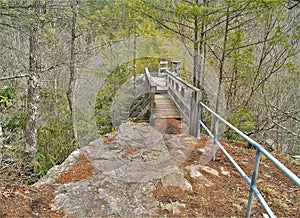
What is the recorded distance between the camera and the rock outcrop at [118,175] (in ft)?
7.17

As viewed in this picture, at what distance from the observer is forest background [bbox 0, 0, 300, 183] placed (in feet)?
11.8

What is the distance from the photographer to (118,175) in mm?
2789

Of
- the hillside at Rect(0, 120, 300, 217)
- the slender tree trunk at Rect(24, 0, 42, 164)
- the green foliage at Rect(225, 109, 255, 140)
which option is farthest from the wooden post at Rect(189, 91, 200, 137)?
the slender tree trunk at Rect(24, 0, 42, 164)

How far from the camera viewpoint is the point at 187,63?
222 inches

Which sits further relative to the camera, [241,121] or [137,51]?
[137,51]

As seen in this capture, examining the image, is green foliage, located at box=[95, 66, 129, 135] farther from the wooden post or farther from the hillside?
the wooden post

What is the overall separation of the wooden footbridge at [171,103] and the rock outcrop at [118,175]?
1.69 feet

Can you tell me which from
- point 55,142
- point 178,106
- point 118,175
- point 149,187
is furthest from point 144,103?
point 149,187

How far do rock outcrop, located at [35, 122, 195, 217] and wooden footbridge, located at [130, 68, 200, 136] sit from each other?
514 mm

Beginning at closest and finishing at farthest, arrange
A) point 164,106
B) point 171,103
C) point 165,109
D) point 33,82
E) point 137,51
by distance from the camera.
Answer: point 33,82 → point 165,109 → point 164,106 → point 171,103 → point 137,51

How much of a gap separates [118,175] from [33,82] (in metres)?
2.08

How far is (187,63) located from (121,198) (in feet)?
13.6

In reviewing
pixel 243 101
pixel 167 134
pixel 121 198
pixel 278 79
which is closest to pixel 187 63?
pixel 243 101

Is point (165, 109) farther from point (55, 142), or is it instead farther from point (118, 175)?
point (118, 175)
